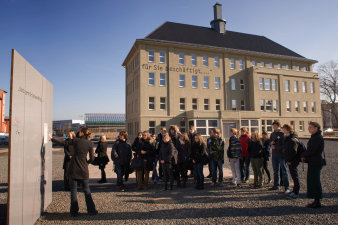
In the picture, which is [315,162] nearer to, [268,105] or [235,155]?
[235,155]

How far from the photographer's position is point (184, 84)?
101 feet

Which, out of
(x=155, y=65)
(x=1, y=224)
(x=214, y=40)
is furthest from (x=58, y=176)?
(x=214, y=40)

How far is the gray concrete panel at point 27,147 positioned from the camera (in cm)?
367

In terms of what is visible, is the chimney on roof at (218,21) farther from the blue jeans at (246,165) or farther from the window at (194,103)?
the blue jeans at (246,165)

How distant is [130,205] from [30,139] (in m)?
2.77

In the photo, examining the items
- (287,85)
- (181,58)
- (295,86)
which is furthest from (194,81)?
(295,86)

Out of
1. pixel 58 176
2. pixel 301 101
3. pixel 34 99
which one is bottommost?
pixel 58 176

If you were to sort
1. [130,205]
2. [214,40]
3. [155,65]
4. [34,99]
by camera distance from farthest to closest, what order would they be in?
[214,40]
[155,65]
[130,205]
[34,99]

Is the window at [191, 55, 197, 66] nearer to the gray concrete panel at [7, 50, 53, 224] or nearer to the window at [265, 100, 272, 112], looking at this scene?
the window at [265, 100, 272, 112]

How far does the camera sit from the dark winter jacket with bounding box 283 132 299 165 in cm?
610

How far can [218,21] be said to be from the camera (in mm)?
37969

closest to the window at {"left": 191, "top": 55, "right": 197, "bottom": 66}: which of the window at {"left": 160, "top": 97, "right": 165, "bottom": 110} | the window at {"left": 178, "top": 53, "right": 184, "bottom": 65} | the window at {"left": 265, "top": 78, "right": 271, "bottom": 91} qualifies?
the window at {"left": 178, "top": 53, "right": 184, "bottom": 65}

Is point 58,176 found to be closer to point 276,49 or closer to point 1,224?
point 1,224

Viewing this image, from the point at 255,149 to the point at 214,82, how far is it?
85.3 ft
